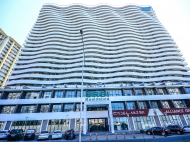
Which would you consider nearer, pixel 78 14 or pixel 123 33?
pixel 123 33

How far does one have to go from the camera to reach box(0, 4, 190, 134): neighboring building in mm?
27484

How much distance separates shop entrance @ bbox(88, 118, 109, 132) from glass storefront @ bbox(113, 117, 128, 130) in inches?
91.4

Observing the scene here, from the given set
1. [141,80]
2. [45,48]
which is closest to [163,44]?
[141,80]

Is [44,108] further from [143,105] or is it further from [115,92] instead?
[143,105]

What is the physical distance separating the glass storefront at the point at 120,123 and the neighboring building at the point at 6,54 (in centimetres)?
6652

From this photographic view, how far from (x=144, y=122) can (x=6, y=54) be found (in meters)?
84.8

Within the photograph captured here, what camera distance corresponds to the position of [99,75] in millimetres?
42312

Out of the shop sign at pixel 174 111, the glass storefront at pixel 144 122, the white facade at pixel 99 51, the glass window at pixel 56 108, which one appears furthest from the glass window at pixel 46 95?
the shop sign at pixel 174 111

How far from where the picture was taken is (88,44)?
5156 centimetres

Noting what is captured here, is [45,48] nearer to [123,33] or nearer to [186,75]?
[123,33]

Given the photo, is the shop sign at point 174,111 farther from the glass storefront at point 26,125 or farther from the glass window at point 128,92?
the glass storefront at point 26,125

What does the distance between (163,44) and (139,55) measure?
49.7ft

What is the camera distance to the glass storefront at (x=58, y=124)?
27.4 meters

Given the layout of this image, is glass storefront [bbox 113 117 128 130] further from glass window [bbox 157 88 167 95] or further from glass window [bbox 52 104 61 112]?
glass window [bbox 157 88 167 95]
